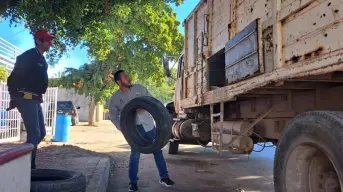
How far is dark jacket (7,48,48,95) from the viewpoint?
14.8 ft

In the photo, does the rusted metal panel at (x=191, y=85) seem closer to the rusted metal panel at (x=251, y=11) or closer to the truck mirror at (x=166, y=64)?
the truck mirror at (x=166, y=64)

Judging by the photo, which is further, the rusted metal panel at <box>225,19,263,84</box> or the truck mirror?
the truck mirror

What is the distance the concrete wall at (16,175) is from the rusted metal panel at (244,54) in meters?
2.47

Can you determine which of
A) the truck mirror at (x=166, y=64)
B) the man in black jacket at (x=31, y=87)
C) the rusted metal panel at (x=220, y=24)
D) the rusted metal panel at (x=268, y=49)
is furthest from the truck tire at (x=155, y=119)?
the truck mirror at (x=166, y=64)

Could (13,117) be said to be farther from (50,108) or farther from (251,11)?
(251,11)

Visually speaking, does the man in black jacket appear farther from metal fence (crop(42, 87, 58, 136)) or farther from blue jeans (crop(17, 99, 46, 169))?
metal fence (crop(42, 87, 58, 136))

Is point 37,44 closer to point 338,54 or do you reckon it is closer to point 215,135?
point 215,135

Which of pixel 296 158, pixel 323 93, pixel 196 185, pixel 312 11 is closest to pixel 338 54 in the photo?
pixel 312 11

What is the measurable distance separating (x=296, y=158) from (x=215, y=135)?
262 cm

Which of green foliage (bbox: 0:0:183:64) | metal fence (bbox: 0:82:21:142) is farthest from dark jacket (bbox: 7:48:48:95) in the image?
metal fence (bbox: 0:82:21:142)

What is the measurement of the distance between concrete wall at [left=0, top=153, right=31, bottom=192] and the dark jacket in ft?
6.98

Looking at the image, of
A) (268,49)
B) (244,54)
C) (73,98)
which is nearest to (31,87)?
(244,54)

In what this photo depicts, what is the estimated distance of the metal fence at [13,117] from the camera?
33.9 feet

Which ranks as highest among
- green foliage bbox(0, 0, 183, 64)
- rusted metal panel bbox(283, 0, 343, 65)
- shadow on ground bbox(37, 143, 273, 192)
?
green foliage bbox(0, 0, 183, 64)
